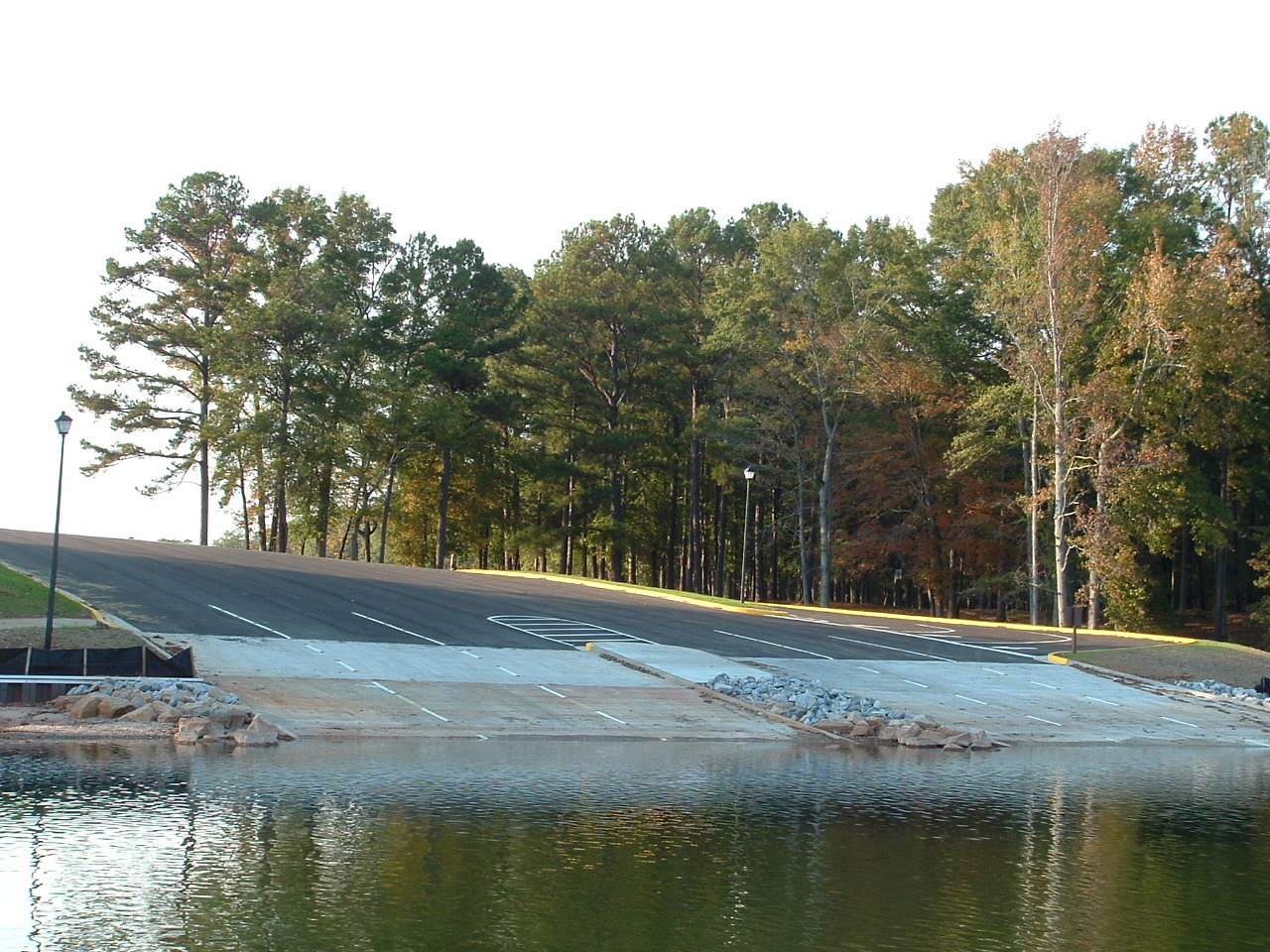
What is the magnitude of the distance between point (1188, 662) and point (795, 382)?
3043 centimetres

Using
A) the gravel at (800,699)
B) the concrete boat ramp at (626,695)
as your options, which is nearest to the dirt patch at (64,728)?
the concrete boat ramp at (626,695)

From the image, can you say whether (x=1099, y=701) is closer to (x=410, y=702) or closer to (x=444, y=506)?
(x=410, y=702)

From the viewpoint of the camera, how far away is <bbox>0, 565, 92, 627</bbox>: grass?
2659 cm

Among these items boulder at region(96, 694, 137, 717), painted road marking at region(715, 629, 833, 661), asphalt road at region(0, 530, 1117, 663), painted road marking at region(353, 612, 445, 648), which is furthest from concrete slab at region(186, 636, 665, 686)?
painted road marking at region(715, 629, 833, 661)

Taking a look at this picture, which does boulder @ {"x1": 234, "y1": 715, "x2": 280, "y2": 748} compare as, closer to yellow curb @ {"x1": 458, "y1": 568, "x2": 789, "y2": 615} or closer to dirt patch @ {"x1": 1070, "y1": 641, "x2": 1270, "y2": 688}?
dirt patch @ {"x1": 1070, "y1": 641, "x2": 1270, "y2": 688}

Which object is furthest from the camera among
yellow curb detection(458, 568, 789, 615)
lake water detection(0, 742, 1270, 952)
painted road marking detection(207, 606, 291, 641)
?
yellow curb detection(458, 568, 789, 615)

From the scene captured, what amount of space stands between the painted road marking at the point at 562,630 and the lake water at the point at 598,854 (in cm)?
1253

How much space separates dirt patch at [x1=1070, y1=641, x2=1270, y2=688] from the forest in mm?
11064

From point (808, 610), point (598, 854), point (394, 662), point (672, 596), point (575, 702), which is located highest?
point (672, 596)

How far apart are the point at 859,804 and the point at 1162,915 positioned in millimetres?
5113

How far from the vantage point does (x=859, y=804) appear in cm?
1571

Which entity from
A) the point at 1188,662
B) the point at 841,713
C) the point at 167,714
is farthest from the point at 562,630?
the point at 1188,662

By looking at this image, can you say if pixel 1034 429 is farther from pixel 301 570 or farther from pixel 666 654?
pixel 301 570

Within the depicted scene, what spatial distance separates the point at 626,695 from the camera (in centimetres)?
2466
